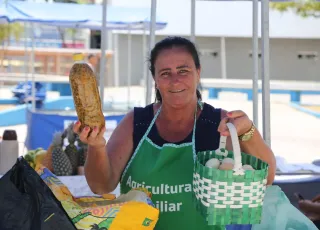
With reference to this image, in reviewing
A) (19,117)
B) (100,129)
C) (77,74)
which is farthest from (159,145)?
(19,117)

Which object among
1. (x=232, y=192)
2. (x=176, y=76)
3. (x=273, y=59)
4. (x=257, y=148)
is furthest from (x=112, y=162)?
(x=273, y=59)

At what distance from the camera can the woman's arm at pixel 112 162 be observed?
171cm

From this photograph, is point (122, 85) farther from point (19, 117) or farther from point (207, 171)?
point (207, 171)

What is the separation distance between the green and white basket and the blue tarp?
215 inches

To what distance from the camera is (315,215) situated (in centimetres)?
231

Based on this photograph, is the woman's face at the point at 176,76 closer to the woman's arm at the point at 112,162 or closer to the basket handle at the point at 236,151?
the woman's arm at the point at 112,162

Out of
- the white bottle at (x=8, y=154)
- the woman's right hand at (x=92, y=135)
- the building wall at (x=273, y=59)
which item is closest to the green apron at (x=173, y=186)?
the woman's right hand at (x=92, y=135)

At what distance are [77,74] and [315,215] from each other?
4.50ft

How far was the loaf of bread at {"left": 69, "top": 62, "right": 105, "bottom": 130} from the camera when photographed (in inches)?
57.7

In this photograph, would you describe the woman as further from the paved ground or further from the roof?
the roof

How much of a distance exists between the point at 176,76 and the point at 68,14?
576 centimetres

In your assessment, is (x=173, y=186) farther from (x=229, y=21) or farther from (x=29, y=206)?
(x=229, y=21)

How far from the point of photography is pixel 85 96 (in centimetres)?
146

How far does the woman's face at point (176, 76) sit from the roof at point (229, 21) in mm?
19189
